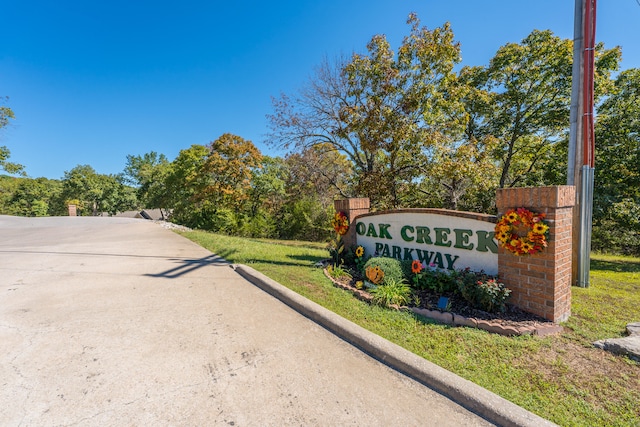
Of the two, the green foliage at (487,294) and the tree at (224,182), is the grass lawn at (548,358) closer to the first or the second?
the green foliage at (487,294)

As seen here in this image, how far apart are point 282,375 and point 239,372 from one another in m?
0.39

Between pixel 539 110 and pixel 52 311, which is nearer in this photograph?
pixel 52 311

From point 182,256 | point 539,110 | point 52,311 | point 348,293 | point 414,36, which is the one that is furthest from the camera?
point 539,110

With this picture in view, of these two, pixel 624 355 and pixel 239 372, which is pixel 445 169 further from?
pixel 239 372

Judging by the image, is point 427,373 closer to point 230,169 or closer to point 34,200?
point 230,169

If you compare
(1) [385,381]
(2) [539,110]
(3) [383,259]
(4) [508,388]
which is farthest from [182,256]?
(2) [539,110]

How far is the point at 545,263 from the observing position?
3.27m

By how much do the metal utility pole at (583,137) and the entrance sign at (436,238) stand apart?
2481 millimetres

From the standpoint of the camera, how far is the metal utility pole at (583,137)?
495 cm

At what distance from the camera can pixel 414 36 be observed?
9266 mm

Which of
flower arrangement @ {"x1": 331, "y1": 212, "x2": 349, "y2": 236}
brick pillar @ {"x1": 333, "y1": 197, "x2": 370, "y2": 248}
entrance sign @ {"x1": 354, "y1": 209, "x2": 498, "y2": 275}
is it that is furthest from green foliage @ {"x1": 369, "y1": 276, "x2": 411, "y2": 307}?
flower arrangement @ {"x1": 331, "y1": 212, "x2": 349, "y2": 236}

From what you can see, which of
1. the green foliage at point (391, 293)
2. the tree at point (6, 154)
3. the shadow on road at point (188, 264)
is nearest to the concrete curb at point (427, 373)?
the green foliage at point (391, 293)

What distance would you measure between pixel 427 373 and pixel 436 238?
259 cm

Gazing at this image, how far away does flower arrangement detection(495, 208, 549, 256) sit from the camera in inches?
127
